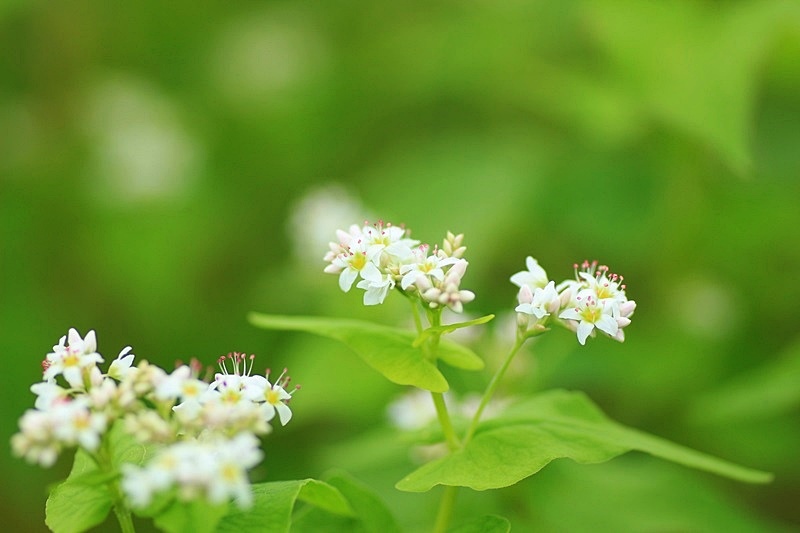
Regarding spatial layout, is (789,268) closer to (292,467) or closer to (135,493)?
(292,467)

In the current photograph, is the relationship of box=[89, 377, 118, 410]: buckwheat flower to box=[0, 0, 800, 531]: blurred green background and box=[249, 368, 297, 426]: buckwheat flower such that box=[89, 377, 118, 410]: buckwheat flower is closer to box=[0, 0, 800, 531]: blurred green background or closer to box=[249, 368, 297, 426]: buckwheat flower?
box=[249, 368, 297, 426]: buckwheat flower

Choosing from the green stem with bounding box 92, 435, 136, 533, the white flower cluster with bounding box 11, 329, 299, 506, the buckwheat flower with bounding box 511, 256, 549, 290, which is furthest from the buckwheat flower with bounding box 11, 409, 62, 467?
the buckwheat flower with bounding box 511, 256, 549, 290

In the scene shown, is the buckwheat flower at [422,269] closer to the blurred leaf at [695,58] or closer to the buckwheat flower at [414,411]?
the buckwheat flower at [414,411]

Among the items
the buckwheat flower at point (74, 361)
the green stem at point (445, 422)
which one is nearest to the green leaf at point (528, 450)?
the green stem at point (445, 422)

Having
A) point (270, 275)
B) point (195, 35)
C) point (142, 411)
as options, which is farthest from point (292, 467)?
point (195, 35)

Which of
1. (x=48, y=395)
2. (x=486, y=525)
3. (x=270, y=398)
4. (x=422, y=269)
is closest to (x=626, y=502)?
(x=486, y=525)
